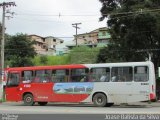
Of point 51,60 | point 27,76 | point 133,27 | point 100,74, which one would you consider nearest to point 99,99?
point 100,74

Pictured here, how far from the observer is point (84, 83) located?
2916cm

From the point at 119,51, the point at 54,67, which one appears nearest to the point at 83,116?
the point at 54,67

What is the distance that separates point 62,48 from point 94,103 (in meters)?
89.0

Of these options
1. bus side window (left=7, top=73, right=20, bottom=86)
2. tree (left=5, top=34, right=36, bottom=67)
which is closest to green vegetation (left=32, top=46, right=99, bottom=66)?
tree (left=5, top=34, right=36, bottom=67)

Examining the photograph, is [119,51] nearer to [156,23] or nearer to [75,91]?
[156,23]

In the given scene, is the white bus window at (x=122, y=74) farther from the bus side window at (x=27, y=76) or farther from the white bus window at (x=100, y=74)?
the bus side window at (x=27, y=76)

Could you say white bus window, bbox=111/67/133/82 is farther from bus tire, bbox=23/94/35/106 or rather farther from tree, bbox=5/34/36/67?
tree, bbox=5/34/36/67

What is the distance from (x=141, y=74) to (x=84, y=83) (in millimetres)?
4037

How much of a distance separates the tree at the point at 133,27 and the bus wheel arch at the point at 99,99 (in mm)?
11724

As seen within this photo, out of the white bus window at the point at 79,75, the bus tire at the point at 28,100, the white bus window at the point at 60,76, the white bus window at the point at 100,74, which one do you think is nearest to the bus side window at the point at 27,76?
the bus tire at the point at 28,100

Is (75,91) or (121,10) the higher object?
(121,10)

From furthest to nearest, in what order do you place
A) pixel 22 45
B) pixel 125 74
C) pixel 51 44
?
pixel 51 44, pixel 22 45, pixel 125 74

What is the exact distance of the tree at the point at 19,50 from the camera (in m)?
74.2

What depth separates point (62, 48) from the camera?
11756cm
